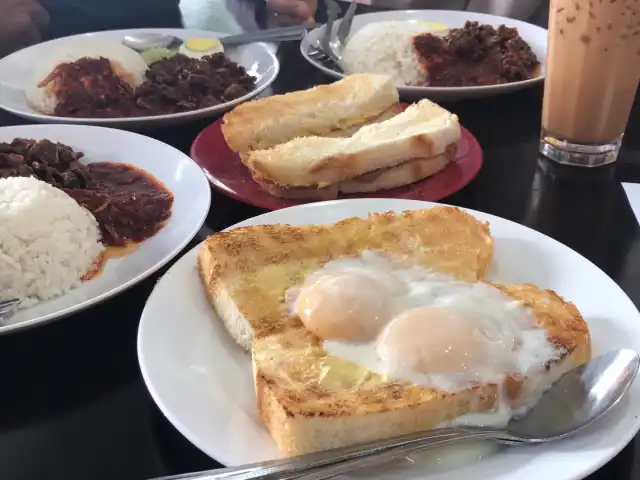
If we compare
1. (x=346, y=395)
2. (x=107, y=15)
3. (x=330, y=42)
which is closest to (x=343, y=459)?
(x=346, y=395)

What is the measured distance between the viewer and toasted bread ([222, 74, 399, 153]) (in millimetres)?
2137

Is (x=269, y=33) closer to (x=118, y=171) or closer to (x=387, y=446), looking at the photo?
(x=118, y=171)

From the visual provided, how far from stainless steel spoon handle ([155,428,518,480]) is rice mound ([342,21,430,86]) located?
2.00 meters

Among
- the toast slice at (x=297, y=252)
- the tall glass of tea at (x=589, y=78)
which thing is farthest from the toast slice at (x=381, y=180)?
the tall glass of tea at (x=589, y=78)

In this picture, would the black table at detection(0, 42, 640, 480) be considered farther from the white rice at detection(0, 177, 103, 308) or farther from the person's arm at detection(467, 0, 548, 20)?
the person's arm at detection(467, 0, 548, 20)

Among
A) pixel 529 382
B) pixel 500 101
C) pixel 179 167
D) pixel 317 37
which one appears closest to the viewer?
pixel 529 382

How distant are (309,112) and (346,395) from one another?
4.47ft

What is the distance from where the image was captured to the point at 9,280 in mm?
1460

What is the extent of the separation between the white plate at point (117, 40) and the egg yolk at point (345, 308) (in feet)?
3.83

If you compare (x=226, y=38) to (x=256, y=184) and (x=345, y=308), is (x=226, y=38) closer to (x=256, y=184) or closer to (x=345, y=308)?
(x=256, y=184)

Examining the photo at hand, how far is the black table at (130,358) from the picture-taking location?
110 cm

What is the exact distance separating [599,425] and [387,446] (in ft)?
1.11

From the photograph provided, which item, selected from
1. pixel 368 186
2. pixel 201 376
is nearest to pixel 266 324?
pixel 201 376

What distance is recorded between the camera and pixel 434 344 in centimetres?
113
